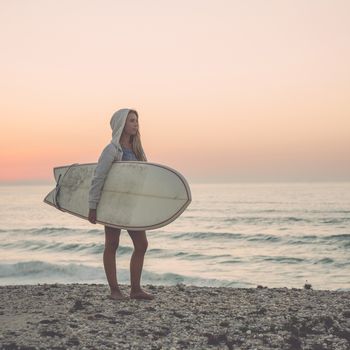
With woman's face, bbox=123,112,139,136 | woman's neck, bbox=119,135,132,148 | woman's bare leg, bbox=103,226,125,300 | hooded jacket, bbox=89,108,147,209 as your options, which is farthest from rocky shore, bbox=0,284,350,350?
woman's face, bbox=123,112,139,136

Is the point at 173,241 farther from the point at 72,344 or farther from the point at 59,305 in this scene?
the point at 72,344

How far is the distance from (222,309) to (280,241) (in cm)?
1703

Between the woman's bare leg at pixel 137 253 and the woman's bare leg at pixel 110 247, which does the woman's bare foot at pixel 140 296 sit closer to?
the woman's bare leg at pixel 137 253

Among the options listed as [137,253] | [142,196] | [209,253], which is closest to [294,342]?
[137,253]

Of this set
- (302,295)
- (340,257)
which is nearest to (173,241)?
(340,257)

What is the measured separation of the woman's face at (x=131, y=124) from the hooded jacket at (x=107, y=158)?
69mm

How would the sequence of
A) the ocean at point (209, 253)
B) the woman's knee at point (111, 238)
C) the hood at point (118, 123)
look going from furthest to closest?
the ocean at point (209, 253), the woman's knee at point (111, 238), the hood at point (118, 123)

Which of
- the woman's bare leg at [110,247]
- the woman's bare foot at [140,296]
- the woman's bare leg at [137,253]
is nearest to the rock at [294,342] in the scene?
the woman's bare leg at [137,253]

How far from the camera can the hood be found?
5.48m

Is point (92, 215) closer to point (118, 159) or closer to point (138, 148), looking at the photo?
point (118, 159)

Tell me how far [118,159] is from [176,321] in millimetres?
1846

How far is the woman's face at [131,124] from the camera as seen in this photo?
552 cm

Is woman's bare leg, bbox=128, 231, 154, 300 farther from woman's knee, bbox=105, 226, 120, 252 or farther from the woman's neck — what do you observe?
the woman's neck

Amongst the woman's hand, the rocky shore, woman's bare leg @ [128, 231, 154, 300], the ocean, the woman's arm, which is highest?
the woman's arm
